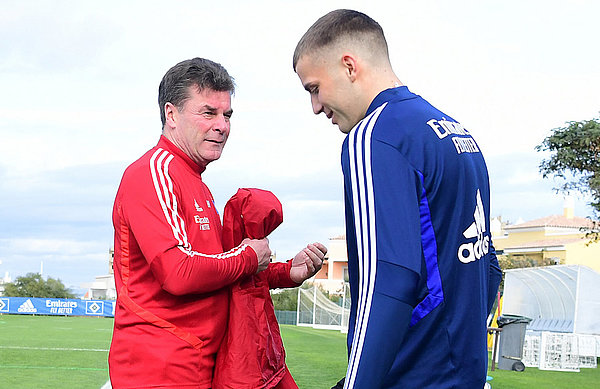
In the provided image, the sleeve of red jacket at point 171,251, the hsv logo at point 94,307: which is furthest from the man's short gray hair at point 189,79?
the hsv logo at point 94,307

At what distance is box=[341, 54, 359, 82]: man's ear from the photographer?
2.44 meters

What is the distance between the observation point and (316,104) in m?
2.54

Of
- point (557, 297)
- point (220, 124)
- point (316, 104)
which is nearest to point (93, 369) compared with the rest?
point (220, 124)

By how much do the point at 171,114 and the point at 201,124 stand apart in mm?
150

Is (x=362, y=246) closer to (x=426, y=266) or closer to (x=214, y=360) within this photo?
(x=426, y=266)

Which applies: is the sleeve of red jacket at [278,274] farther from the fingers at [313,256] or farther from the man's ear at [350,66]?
the man's ear at [350,66]

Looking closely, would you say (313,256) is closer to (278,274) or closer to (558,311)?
(278,274)

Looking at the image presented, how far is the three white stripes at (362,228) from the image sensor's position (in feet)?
6.97

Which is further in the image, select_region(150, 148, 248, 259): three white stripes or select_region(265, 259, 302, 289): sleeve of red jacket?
select_region(265, 259, 302, 289): sleeve of red jacket

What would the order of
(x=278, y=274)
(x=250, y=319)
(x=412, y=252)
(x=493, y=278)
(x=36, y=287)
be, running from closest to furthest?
(x=412, y=252), (x=493, y=278), (x=250, y=319), (x=278, y=274), (x=36, y=287)

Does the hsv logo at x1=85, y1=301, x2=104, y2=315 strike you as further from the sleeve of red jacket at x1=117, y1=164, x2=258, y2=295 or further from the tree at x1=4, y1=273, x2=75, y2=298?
the sleeve of red jacket at x1=117, y1=164, x2=258, y2=295

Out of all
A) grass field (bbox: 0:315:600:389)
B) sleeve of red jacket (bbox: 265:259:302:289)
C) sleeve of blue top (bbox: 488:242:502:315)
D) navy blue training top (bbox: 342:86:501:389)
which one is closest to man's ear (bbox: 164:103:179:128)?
sleeve of red jacket (bbox: 265:259:302:289)

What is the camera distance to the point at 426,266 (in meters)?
2.23

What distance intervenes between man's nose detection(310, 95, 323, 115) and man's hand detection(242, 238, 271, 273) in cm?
95
